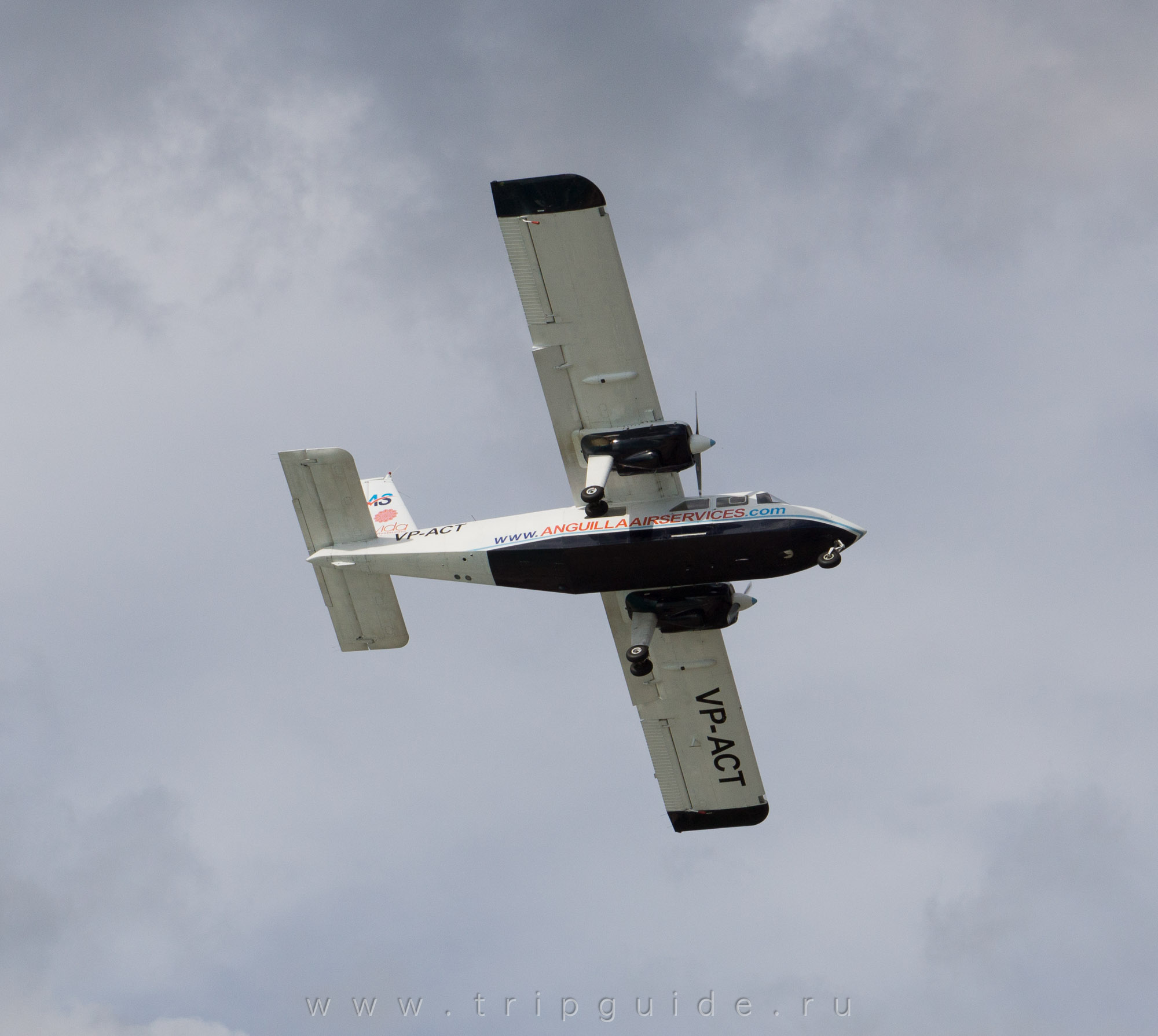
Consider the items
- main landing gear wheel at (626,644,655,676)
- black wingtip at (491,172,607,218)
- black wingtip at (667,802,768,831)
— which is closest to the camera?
black wingtip at (491,172,607,218)

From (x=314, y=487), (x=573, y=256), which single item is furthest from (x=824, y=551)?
(x=314, y=487)

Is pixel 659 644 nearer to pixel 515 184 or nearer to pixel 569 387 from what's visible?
pixel 569 387

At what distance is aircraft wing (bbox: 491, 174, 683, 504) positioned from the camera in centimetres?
3189

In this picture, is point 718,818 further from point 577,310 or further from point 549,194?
point 549,194

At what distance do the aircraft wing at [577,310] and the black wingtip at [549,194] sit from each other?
0.01m

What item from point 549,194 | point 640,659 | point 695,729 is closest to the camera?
point 549,194

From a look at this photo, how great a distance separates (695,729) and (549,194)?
52.3 ft

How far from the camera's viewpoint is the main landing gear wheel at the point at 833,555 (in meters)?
33.4

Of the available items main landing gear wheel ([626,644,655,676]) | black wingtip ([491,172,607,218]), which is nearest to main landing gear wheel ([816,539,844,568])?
main landing gear wheel ([626,644,655,676])

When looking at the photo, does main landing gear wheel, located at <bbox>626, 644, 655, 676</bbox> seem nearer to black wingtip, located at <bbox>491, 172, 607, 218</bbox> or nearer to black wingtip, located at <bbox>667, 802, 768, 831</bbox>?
black wingtip, located at <bbox>667, 802, 768, 831</bbox>

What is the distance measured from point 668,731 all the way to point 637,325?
1295 cm

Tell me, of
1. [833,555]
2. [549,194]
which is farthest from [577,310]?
[833,555]

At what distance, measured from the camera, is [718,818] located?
4172 cm

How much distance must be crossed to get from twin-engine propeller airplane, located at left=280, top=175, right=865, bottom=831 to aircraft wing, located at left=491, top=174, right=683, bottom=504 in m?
0.03
